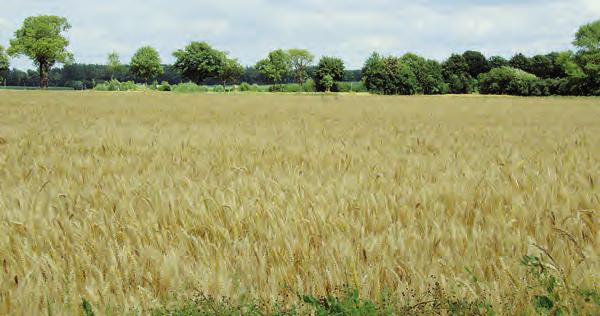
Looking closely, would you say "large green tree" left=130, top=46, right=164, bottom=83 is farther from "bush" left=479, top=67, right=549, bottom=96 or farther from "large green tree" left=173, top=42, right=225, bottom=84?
"bush" left=479, top=67, right=549, bottom=96

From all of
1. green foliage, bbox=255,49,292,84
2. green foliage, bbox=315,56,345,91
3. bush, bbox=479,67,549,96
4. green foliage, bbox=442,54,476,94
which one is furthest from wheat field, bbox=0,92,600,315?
green foliage, bbox=255,49,292,84

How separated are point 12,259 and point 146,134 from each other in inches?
219

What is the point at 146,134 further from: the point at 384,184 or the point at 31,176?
the point at 384,184

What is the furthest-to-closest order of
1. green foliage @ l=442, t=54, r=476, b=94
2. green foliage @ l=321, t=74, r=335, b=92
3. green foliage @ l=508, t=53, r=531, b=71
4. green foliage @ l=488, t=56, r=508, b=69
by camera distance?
green foliage @ l=488, t=56, r=508, b=69 < green foliage @ l=508, t=53, r=531, b=71 < green foliage @ l=321, t=74, r=335, b=92 < green foliage @ l=442, t=54, r=476, b=94

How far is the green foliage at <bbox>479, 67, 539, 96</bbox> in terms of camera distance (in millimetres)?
70438

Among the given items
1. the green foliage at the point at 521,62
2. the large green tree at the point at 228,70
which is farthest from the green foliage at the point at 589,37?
the large green tree at the point at 228,70

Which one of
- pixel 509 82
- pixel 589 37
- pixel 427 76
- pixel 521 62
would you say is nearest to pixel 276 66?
pixel 521 62

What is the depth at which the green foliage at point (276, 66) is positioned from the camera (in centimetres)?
12850

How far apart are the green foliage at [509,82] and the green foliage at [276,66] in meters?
64.1

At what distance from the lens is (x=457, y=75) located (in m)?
88.0

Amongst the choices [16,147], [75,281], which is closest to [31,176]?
[16,147]

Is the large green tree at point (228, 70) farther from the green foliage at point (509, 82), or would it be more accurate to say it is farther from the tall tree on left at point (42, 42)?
the green foliage at point (509, 82)

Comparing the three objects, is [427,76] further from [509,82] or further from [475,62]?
[475,62]

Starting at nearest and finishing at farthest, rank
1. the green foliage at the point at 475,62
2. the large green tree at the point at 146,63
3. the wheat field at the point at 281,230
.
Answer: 1. the wheat field at the point at 281,230
2. the green foliage at the point at 475,62
3. the large green tree at the point at 146,63
